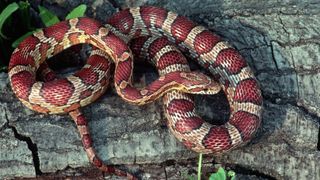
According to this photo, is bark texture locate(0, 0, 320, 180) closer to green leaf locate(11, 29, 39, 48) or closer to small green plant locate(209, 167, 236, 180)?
small green plant locate(209, 167, 236, 180)

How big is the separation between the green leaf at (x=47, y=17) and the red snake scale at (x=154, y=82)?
0.20 meters

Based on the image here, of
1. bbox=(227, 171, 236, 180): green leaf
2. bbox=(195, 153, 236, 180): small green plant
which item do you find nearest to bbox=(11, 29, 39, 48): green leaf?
bbox=(195, 153, 236, 180): small green plant

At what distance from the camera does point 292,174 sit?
592 cm

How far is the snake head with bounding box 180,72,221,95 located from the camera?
21.0 ft

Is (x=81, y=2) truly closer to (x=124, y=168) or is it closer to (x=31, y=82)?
(x=31, y=82)

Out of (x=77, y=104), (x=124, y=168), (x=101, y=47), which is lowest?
(x=124, y=168)

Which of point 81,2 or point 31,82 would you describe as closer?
point 31,82

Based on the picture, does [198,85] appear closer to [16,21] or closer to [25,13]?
[25,13]

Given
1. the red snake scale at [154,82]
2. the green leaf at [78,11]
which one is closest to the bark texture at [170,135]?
the red snake scale at [154,82]

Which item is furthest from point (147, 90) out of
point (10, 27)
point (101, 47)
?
point (10, 27)

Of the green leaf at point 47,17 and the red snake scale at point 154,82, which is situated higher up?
the green leaf at point 47,17

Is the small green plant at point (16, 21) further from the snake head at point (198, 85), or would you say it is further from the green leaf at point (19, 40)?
the snake head at point (198, 85)

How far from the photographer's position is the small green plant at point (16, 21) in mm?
7000

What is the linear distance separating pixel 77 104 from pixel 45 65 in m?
0.92
